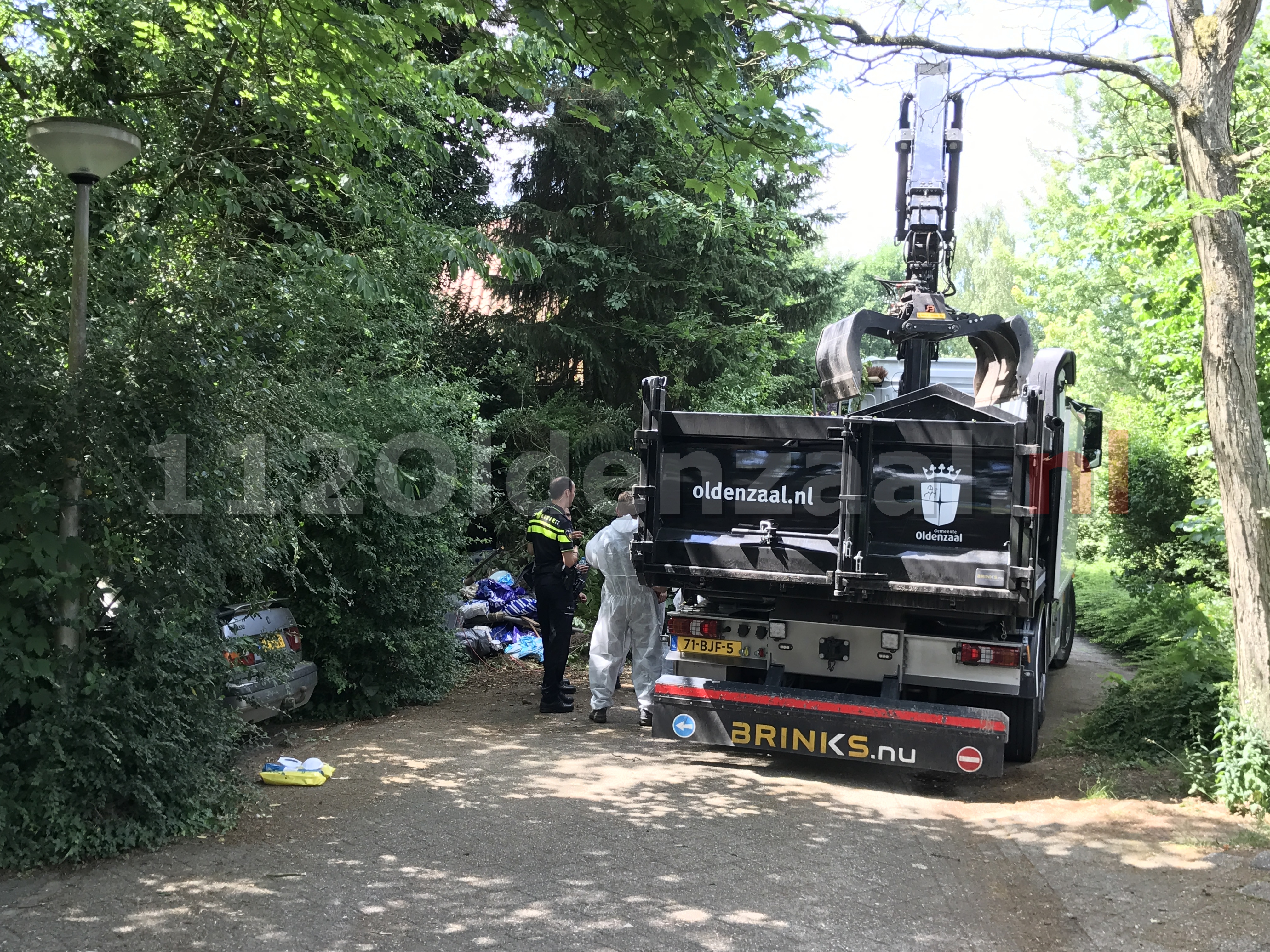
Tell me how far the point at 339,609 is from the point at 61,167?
14.1 feet

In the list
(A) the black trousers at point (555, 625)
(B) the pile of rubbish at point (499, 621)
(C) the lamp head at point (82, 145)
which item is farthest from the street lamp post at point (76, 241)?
(B) the pile of rubbish at point (499, 621)

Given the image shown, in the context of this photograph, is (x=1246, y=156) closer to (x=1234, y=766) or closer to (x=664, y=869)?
(x=1234, y=766)

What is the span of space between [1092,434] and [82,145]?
863cm

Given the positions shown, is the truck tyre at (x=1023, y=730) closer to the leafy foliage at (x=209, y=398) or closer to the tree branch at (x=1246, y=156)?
the tree branch at (x=1246, y=156)

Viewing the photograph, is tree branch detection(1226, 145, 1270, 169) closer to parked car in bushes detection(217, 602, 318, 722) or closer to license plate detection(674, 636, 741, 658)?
license plate detection(674, 636, 741, 658)

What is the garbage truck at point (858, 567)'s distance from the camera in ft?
21.4

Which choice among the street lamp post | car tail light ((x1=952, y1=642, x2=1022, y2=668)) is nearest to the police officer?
car tail light ((x1=952, y1=642, x2=1022, y2=668))

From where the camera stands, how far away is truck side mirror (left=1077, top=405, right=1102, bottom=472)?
→ 9.82m

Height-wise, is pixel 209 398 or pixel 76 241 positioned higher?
pixel 76 241

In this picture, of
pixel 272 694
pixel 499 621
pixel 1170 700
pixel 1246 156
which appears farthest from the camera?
pixel 499 621

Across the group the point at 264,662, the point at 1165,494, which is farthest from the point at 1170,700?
the point at 1165,494

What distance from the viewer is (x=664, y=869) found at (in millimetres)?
5094

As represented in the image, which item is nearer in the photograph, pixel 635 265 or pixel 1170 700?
pixel 1170 700

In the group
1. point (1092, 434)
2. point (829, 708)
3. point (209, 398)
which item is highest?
point (1092, 434)
